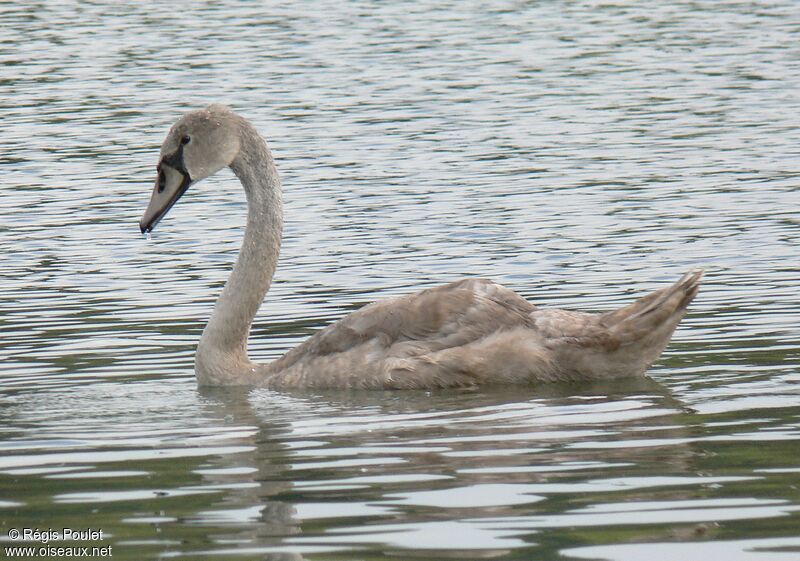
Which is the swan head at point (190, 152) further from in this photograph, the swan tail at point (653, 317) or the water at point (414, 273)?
the swan tail at point (653, 317)

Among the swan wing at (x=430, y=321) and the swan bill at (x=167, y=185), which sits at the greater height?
the swan bill at (x=167, y=185)

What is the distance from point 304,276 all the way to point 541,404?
5711 millimetres

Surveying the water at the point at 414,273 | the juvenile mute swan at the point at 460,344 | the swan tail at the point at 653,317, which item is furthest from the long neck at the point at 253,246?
the swan tail at the point at 653,317

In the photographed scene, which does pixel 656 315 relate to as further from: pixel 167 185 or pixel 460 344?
pixel 167 185

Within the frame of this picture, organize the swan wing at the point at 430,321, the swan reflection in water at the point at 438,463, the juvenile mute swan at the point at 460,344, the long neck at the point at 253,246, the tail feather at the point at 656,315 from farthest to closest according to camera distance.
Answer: the long neck at the point at 253,246 → the swan wing at the point at 430,321 → the juvenile mute swan at the point at 460,344 → the tail feather at the point at 656,315 → the swan reflection in water at the point at 438,463

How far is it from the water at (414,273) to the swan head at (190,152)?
1.22 meters

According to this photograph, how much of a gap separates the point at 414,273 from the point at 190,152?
3.57 metres

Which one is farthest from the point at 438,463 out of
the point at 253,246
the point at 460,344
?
the point at 253,246

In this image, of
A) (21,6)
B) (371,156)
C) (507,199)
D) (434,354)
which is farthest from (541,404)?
(21,6)

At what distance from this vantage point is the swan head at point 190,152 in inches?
509

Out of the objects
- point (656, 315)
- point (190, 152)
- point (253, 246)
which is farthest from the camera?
point (253, 246)

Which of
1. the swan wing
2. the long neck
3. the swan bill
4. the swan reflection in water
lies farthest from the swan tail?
the swan bill

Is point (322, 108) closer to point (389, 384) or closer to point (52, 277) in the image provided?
point (52, 277)

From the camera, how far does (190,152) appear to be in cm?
1295
